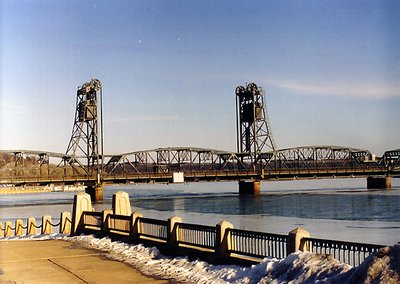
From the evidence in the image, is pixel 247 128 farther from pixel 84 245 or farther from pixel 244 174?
pixel 84 245

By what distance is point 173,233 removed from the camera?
19.8 meters

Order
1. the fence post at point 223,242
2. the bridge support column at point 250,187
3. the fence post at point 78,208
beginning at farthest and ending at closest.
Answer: the bridge support column at point 250,187 < the fence post at point 78,208 < the fence post at point 223,242

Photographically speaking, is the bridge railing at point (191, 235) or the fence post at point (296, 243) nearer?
the fence post at point (296, 243)

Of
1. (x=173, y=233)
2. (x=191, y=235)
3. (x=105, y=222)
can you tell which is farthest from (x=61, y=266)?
(x=105, y=222)

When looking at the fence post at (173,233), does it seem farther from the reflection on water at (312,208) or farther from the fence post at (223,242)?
the reflection on water at (312,208)

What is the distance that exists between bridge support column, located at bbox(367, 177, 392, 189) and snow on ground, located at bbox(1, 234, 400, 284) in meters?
140

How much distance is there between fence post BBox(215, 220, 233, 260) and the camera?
1708 centimetres

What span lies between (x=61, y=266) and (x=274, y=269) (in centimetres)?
740

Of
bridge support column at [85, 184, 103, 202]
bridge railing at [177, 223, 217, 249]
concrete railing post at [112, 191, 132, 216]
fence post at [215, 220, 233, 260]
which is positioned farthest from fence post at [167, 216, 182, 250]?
bridge support column at [85, 184, 103, 202]

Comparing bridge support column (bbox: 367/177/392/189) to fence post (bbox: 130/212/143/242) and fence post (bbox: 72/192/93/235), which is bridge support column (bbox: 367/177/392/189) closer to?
fence post (bbox: 72/192/93/235)

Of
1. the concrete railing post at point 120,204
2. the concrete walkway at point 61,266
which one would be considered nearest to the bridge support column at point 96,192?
the concrete railing post at point 120,204

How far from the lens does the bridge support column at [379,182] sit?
152000 mm

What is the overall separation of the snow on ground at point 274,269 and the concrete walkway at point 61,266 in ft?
2.03

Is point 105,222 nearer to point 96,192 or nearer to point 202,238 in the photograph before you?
point 202,238
